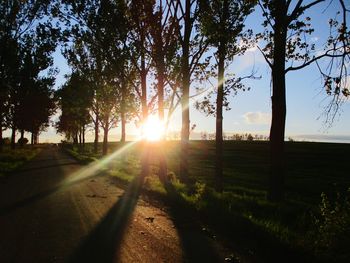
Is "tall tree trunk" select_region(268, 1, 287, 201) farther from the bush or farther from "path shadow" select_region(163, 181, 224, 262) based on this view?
the bush

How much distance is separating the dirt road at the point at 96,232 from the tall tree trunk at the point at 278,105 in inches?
168

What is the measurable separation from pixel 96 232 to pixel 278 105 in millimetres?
8094

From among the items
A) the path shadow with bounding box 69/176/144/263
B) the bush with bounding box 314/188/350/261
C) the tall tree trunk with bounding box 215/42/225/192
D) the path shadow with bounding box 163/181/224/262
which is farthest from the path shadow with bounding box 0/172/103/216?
the bush with bounding box 314/188/350/261

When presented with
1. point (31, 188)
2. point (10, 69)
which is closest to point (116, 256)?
point (31, 188)

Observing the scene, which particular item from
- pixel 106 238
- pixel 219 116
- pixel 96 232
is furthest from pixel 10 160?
pixel 106 238

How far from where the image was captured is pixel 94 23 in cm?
2661

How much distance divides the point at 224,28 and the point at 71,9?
Answer: 40.9 ft

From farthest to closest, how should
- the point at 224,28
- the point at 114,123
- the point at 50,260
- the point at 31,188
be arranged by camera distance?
the point at 114,123 < the point at 224,28 < the point at 31,188 < the point at 50,260

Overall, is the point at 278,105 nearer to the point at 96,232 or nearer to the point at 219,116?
the point at 219,116

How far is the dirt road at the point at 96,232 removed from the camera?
730 cm

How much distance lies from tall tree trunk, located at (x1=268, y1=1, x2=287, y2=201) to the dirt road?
4.27 m

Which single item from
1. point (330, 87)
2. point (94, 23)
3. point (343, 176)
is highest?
point (94, 23)

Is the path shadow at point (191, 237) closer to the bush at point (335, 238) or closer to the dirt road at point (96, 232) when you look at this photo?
the dirt road at point (96, 232)

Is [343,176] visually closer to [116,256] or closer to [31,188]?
[31,188]
